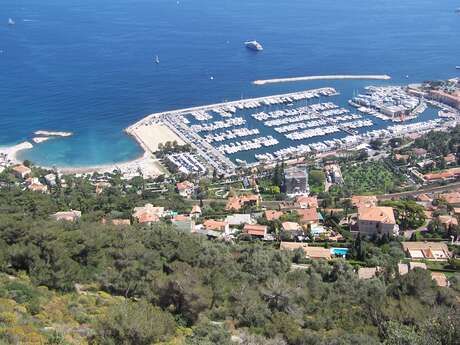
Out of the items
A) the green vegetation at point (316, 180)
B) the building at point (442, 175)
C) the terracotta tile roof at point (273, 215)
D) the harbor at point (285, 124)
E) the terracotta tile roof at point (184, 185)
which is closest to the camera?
the terracotta tile roof at point (273, 215)

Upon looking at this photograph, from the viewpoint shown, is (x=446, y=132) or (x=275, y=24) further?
(x=275, y=24)

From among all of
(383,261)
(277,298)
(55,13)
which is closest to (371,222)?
(383,261)

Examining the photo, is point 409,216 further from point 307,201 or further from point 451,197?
point 307,201

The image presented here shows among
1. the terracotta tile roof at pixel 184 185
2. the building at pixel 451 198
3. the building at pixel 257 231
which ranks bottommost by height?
the terracotta tile roof at pixel 184 185

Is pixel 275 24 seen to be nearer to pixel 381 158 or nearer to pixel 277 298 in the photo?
pixel 381 158

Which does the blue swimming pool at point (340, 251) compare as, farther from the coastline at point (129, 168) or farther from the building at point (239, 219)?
the coastline at point (129, 168)

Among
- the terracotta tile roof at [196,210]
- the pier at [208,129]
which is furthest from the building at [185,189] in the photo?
the terracotta tile roof at [196,210]

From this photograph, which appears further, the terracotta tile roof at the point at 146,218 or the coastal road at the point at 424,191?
the coastal road at the point at 424,191
